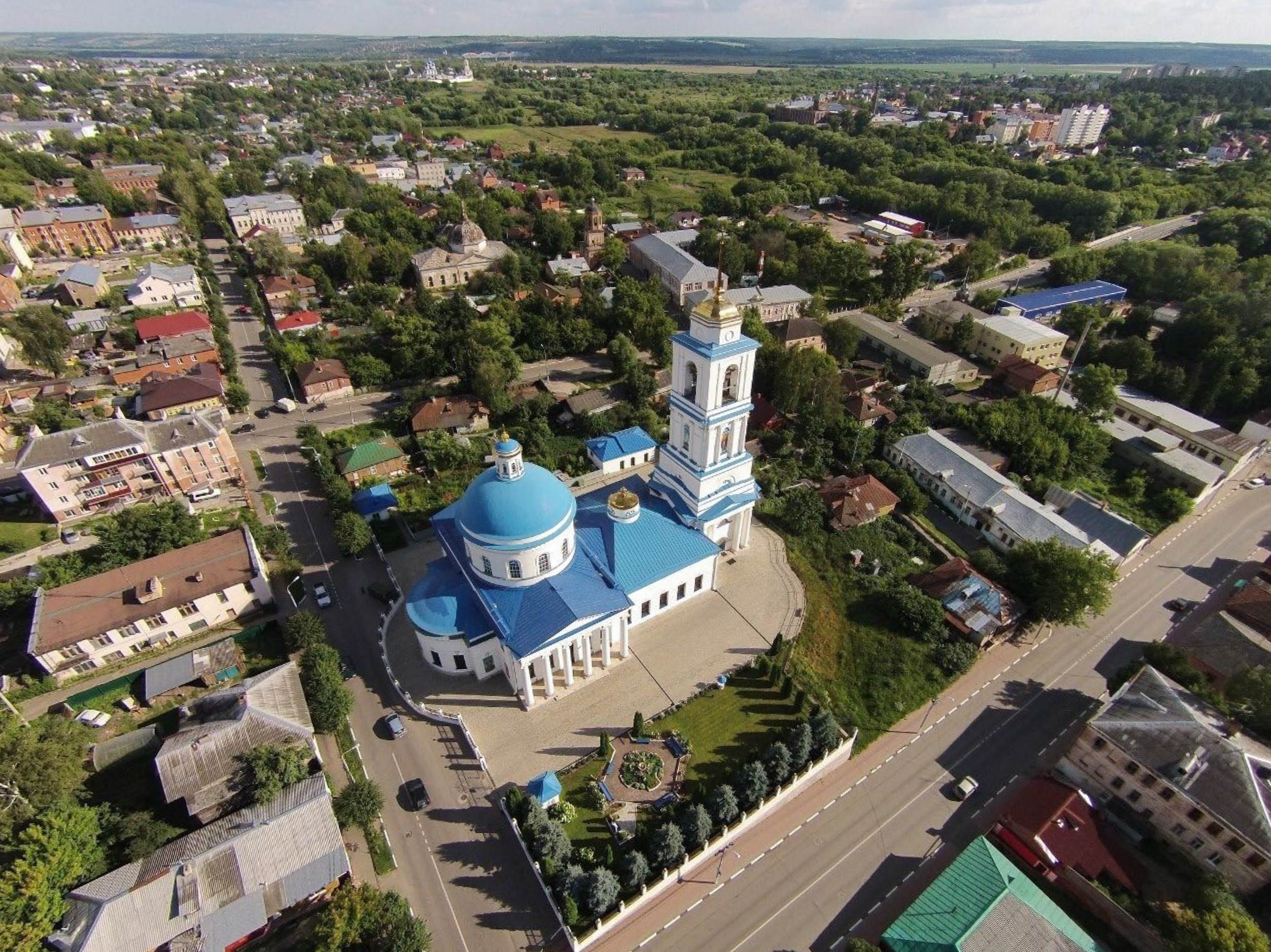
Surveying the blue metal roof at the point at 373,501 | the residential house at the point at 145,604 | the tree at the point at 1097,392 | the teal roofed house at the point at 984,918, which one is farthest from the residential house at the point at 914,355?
the residential house at the point at 145,604

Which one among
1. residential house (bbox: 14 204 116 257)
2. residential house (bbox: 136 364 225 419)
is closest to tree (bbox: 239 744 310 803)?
residential house (bbox: 136 364 225 419)

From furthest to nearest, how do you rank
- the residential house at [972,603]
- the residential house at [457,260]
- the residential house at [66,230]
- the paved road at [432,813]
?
the residential house at [66,230]
the residential house at [457,260]
the residential house at [972,603]
the paved road at [432,813]

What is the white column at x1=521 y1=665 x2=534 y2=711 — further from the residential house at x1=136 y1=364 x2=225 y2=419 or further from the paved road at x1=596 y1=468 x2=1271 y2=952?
the residential house at x1=136 y1=364 x2=225 y2=419

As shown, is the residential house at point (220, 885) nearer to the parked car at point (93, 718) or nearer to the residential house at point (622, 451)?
the parked car at point (93, 718)

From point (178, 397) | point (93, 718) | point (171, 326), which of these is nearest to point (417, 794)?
point (93, 718)

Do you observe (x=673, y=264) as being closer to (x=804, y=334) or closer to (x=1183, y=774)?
(x=804, y=334)

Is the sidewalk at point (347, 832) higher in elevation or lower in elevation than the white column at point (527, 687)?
lower

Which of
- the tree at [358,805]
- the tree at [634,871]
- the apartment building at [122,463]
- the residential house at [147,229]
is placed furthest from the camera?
the residential house at [147,229]

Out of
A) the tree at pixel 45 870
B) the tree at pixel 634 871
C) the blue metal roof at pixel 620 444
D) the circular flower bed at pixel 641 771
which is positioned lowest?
the circular flower bed at pixel 641 771

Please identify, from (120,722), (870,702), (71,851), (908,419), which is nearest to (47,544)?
(120,722)
